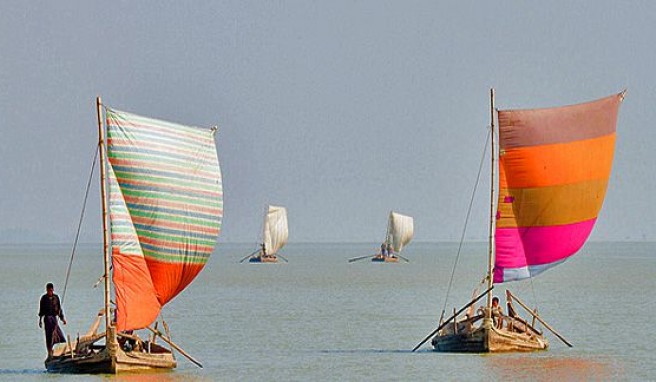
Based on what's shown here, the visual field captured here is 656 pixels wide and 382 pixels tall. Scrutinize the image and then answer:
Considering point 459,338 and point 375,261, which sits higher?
point 375,261

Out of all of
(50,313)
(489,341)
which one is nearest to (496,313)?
(489,341)

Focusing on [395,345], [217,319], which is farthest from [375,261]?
[395,345]

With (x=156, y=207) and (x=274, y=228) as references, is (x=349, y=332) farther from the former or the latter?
(x=274, y=228)

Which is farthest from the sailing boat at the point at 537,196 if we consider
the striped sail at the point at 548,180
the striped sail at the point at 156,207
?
the striped sail at the point at 156,207

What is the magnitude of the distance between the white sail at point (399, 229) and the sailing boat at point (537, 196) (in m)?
114

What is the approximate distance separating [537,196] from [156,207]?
10.7 metres

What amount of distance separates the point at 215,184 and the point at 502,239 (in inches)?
331

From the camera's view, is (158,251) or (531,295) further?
(531,295)

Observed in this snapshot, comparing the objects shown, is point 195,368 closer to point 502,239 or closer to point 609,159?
point 502,239

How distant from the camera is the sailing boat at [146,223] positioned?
3108cm

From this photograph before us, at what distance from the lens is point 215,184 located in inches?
1277

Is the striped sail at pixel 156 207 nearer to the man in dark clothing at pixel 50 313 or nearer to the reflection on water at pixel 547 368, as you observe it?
the man in dark clothing at pixel 50 313

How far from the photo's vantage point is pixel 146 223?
31562 millimetres

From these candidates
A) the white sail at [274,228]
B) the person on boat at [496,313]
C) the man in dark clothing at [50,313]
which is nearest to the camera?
the man in dark clothing at [50,313]
